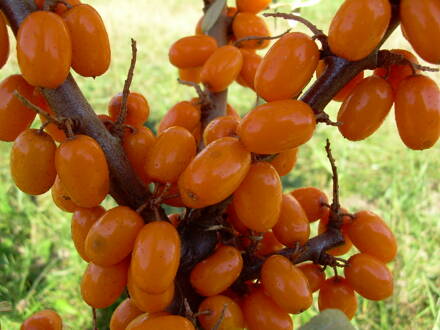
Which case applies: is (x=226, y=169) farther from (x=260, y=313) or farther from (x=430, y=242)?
(x=430, y=242)

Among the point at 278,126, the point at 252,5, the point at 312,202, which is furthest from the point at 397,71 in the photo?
the point at 252,5

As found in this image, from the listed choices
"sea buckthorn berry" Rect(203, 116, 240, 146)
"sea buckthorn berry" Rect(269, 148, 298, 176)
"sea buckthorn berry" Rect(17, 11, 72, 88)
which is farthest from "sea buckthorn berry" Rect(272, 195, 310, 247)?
"sea buckthorn berry" Rect(17, 11, 72, 88)

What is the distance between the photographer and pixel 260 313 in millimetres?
753

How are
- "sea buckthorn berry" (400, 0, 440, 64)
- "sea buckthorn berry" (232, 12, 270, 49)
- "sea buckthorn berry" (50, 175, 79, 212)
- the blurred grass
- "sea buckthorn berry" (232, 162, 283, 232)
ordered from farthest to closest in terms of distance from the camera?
the blurred grass → "sea buckthorn berry" (232, 12, 270, 49) → "sea buckthorn berry" (50, 175, 79, 212) → "sea buckthorn berry" (232, 162, 283, 232) → "sea buckthorn berry" (400, 0, 440, 64)

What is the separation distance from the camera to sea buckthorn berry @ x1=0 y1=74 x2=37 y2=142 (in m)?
0.63

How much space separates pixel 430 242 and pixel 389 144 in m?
0.92

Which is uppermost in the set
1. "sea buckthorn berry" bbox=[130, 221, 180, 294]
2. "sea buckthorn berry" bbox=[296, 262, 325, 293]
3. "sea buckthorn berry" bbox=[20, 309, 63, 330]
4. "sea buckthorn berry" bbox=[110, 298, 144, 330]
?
"sea buckthorn berry" bbox=[130, 221, 180, 294]

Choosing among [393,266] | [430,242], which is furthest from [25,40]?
[430,242]

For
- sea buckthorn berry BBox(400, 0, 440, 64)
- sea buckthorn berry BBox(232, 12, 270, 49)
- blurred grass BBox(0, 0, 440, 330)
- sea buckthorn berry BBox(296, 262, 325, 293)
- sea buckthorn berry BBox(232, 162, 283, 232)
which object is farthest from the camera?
blurred grass BBox(0, 0, 440, 330)

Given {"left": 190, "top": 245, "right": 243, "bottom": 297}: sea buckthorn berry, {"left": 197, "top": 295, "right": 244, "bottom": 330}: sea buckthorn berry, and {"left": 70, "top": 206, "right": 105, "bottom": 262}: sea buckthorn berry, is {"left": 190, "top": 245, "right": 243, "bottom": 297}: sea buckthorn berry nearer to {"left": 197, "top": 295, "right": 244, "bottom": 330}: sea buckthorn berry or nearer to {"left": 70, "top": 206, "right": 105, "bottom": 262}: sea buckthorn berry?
{"left": 197, "top": 295, "right": 244, "bottom": 330}: sea buckthorn berry

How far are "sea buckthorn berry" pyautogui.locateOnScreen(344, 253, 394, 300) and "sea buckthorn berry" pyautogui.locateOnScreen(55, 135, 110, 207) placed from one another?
1.42ft

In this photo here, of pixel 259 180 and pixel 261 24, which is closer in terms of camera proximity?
pixel 259 180

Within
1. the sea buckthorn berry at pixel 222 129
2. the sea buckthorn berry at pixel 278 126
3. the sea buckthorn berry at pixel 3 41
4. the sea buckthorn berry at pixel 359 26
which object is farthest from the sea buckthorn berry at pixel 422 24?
the sea buckthorn berry at pixel 3 41

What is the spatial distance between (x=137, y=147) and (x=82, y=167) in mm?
143
